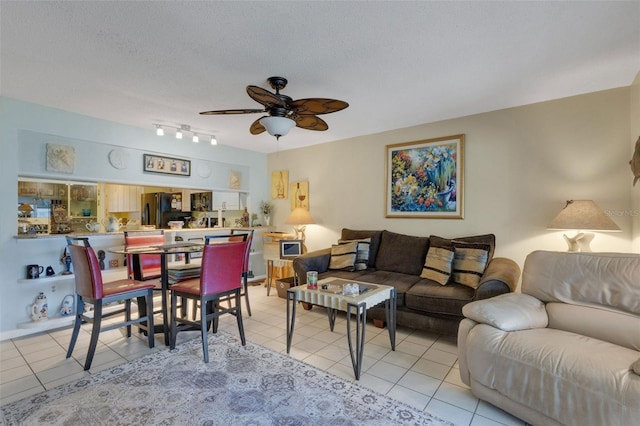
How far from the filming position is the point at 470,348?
1980mm

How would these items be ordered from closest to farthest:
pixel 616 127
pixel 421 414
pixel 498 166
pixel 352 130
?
1. pixel 421 414
2. pixel 616 127
3. pixel 498 166
4. pixel 352 130

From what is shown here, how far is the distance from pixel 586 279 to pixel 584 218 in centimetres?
80

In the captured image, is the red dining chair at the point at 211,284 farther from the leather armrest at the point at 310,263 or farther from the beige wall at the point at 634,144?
the beige wall at the point at 634,144

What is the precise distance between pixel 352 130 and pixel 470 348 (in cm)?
312

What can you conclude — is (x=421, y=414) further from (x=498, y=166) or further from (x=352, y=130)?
(x=352, y=130)

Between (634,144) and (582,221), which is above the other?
(634,144)

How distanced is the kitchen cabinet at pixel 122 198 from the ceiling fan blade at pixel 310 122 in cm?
406

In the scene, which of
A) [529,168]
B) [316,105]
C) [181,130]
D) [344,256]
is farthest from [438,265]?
[181,130]

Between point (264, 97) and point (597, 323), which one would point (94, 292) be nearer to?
point (264, 97)

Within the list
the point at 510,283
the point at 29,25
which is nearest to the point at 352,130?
the point at 510,283

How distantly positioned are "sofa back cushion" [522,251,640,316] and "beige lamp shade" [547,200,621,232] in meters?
0.55

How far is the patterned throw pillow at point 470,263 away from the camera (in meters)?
2.98

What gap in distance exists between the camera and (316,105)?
7.88 ft

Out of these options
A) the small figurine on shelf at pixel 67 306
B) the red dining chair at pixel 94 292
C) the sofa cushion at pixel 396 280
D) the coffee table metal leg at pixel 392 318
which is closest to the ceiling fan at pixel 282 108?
the red dining chair at pixel 94 292
